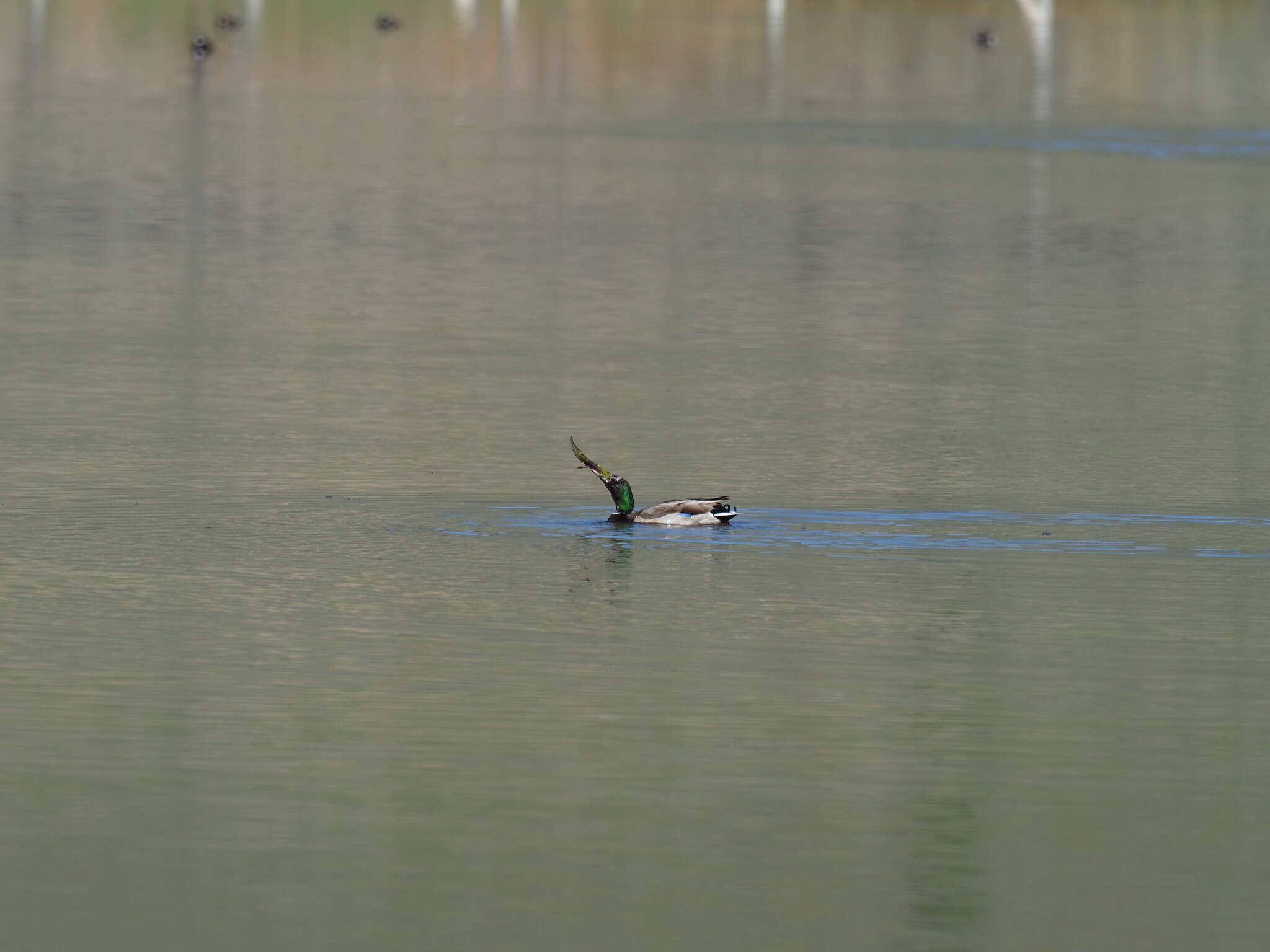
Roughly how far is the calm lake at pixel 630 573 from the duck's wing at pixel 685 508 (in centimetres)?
16

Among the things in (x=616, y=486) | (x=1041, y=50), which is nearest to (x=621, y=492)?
(x=616, y=486)

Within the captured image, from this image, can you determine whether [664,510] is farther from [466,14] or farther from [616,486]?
[466,14]

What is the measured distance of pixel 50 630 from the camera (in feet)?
51.2

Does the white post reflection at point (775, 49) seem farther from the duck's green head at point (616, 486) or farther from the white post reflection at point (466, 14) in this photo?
the duck's green head at point (616, 486)

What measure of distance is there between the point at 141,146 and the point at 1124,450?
34.4 metres

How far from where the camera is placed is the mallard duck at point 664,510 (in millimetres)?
18594

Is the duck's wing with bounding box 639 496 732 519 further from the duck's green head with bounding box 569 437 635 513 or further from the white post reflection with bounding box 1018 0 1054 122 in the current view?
the white post reflection with bounding box 1018 0 1054 122

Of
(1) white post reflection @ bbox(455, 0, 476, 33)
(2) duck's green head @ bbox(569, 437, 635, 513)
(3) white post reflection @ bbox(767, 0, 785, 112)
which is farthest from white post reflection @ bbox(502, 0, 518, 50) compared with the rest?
(2) duck's green head @ bbox(569, 437, 635, 513)

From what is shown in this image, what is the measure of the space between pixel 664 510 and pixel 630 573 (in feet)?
4.15

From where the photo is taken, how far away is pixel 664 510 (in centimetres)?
1881

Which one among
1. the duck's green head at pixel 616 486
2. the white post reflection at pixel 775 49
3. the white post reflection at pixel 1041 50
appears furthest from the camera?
the white post reflection at pixel 775 49

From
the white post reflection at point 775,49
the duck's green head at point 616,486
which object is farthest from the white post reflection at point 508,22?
the duck's green head at point 616,486

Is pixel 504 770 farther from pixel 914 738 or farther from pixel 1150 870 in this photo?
pixel 1150 870

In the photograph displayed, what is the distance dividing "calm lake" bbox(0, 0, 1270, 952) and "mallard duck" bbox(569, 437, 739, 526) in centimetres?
14
